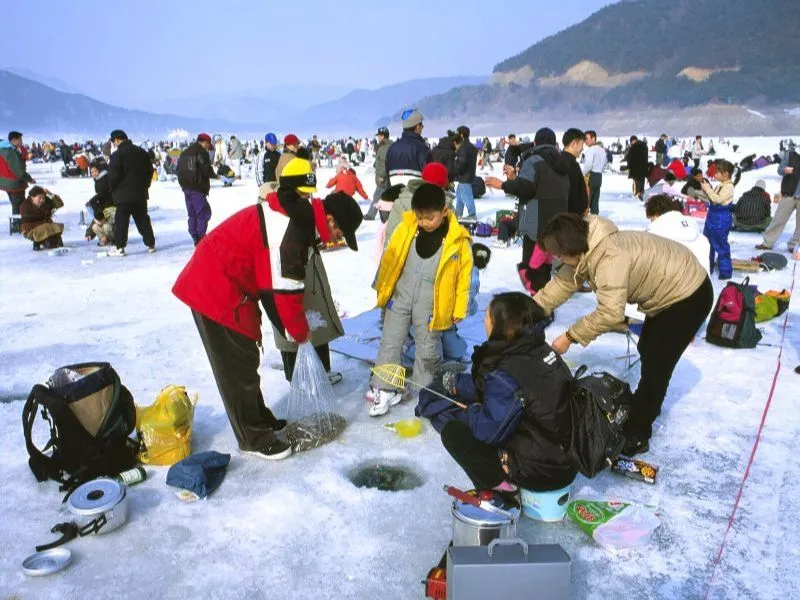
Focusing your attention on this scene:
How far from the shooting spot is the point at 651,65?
481ft

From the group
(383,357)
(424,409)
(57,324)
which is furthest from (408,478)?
(57,324)

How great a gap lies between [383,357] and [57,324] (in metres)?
3.77

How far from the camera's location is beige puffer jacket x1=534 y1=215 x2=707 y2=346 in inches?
121

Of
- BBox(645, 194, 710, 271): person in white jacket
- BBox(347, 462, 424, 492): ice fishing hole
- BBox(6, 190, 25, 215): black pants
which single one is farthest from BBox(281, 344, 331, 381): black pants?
BBox(6, 190, 25, 215): black pants

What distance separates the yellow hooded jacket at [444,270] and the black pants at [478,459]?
1.16 metres

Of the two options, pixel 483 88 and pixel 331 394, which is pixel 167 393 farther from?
pixel 483 88

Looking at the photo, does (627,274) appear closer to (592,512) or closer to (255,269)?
(592,512)

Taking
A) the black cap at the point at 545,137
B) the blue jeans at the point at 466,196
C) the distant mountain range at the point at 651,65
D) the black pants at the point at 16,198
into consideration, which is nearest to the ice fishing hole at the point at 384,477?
the black cap at the point at 545,137

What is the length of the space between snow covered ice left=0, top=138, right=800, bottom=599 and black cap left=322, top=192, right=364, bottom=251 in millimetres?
1369

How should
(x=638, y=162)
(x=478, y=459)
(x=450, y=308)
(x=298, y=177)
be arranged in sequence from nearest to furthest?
(x=478, y=459)
(x=298, y=177)
(x=450, y=308)
(x=638, y=162)

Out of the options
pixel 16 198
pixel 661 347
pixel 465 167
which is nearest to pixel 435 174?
pixel 661 347

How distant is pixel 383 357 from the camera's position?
4.14 metres

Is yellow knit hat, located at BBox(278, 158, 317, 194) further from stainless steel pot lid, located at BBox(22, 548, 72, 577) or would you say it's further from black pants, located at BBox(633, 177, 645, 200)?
black pants, located at BBox(633, 177, 645, 200)

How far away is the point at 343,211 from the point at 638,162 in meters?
13.6
